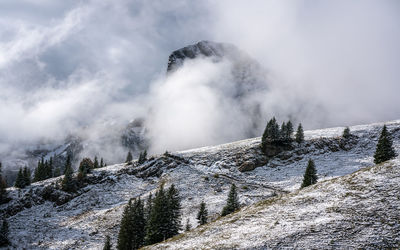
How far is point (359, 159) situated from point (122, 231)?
7974cm

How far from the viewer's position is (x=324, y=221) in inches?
1010

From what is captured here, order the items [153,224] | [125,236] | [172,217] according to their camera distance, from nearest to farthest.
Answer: [153,224], [172,217], [125,236]

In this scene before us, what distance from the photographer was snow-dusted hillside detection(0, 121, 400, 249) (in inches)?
2301

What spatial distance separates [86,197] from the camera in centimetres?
8406

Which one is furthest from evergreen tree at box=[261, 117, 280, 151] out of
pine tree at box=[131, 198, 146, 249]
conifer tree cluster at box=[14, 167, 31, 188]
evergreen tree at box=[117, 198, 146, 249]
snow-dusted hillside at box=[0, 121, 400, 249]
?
conifer tree cluster at box=[14, 167, 31, 188]

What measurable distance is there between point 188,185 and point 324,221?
192ft

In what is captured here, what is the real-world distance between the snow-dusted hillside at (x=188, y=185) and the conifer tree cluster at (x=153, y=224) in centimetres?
1024

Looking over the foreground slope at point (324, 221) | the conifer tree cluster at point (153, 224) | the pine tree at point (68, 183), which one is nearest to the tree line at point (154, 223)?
the conifer tree cluster at point (153, 224)

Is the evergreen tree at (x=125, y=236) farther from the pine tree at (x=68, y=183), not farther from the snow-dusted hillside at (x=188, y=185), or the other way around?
the pine tree at (x=68, y=183)

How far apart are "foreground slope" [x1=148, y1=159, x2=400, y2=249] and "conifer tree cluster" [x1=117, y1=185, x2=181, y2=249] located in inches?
363

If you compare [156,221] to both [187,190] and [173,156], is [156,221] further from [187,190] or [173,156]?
[173,156]

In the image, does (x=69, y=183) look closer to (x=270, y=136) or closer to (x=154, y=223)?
(x=154, y=223)

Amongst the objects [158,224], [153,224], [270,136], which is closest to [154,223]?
[153,224]

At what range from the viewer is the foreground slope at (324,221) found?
22703 millimetres
